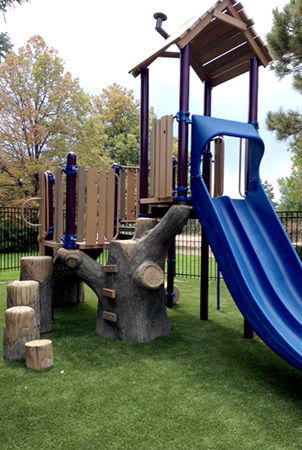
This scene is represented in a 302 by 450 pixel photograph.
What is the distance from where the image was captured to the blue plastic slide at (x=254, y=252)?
387cm

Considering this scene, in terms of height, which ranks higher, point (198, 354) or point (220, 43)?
point (220, 43)

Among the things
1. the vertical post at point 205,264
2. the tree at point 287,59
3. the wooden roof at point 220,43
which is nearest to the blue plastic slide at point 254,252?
the vertical post at point 205,264

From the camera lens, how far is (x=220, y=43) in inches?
243

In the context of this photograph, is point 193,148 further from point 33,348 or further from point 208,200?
point 33,348

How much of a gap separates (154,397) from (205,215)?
2.14 meters

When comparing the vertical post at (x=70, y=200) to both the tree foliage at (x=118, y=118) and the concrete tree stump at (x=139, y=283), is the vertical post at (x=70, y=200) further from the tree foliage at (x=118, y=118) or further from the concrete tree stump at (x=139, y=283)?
the tree foliage at (x=118, y=118)

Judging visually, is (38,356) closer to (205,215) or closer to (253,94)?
(205,215)

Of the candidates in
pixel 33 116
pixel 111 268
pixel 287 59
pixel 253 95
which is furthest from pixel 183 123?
pixel 33 116

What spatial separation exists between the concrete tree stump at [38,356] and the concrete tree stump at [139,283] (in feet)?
3.79

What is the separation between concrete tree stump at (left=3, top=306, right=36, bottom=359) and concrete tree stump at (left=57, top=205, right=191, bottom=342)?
44.4 inches

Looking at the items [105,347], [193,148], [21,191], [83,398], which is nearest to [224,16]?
[193,148]

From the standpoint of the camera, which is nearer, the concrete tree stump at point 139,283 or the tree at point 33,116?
the concrete tree stump at point 139,283

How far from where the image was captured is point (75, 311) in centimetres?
720

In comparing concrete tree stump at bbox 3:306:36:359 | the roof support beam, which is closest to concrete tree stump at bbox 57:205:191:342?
concrete tree stump at bbox 3:306:36:359
